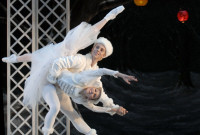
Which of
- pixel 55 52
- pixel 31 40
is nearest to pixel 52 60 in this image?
pixel 55 52

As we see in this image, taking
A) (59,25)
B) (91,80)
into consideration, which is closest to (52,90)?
(91,80)

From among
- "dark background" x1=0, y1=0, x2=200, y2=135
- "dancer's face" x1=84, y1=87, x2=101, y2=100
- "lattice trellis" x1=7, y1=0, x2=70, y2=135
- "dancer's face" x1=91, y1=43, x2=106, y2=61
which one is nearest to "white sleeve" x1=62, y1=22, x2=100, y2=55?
"dancer's face" x1=91, y1=43, x2=106, y2=61

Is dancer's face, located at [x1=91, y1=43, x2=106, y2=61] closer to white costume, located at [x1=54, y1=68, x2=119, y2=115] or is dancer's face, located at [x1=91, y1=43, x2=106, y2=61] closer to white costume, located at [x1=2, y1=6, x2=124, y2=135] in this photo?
white costume, located at [x1=2, y1=6, x2=124, y2=135]

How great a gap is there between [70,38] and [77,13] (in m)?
1.77

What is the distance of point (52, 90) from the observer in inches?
165

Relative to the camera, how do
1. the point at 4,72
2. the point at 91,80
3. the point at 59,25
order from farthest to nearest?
the point at 4,72, the point at 59,25, the point at 91,80

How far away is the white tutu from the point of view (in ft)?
13.8

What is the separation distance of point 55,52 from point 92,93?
1.79ft

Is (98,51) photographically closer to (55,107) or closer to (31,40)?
(55,107)

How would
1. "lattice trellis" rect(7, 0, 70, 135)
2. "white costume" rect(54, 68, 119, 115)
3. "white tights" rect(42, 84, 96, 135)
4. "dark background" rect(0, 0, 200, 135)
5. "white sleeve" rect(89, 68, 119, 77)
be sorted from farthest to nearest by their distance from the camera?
"dark background" rect(0, 0, 200, 135), "lattice trellis" rect(7, 0, 70, 135), "white tights" rect(42, 84, 96, 135), "white costume" rect(54, 68, 119, 115), "white sleeve" rect(89, 68, 119, 77)

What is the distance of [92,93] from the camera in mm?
4070

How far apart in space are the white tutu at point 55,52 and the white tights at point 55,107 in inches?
4.3

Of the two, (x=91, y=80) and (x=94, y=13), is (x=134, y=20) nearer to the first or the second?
(x=94, y=13)

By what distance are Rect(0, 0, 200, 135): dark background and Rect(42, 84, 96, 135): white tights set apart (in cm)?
162
